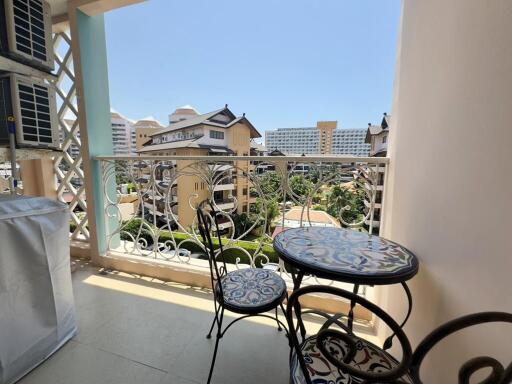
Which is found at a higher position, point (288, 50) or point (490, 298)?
point (288, 50)

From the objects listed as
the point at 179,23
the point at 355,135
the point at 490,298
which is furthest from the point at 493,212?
the point at 179,23

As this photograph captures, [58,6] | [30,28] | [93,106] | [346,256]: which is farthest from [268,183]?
[58,6]

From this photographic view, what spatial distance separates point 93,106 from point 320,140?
2.13 metres

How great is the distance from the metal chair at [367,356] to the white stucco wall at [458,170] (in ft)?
0.59

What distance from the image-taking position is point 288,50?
13.4ft

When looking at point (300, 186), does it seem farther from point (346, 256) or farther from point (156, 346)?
point (156, 346)

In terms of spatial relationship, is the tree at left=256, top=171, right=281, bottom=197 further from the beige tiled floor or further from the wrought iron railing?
the beige tiled floor

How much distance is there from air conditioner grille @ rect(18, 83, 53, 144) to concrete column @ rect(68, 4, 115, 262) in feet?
0.92

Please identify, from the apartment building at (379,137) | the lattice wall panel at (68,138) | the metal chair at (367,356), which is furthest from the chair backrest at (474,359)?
the lattice wall panel at (68,138)

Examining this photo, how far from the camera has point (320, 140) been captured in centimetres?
215

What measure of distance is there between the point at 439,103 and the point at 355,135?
0.99 metres

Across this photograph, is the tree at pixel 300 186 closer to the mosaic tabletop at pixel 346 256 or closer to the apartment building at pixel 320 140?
the apartment building at pixel 320 140

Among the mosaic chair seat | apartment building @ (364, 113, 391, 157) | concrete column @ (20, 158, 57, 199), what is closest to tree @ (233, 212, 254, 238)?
the mosaic chair seat

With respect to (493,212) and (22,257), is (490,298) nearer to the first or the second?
(493,212)
